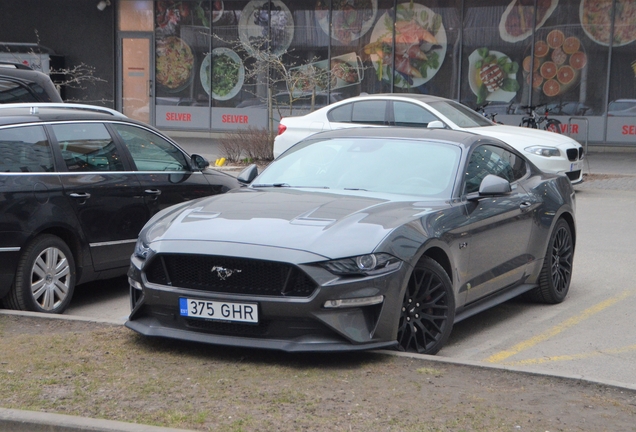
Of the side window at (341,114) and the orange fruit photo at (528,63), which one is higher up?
the orange fruit photo at (528,63)

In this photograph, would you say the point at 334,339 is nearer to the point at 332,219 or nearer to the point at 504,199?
the point at 332,219

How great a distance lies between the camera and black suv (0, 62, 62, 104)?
10.8m

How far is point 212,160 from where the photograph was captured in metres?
20.0

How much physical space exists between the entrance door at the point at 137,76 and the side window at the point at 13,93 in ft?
53.2

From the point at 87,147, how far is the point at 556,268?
4.25m

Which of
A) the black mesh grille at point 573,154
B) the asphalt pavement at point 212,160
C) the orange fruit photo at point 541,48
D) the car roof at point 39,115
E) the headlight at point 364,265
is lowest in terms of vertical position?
the asphalt pavement at point 212,160

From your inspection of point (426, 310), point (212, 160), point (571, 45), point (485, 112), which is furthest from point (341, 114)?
point (426, 310)

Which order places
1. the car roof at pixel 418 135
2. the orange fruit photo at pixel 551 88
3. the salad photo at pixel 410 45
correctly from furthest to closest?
the salad photo at pixel 410 45 → the orange fruit photo at pixel 551 88 → the car roof at pixel 418 135

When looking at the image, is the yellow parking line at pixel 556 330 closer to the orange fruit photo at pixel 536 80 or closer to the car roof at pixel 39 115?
the car roof at pixel 39 115

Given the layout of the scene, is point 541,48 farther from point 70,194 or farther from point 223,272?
point 223,272

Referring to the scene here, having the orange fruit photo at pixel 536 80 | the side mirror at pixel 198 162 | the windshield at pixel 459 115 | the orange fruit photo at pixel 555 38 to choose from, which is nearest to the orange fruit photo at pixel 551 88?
the orange fruit photo at pixel 536 80

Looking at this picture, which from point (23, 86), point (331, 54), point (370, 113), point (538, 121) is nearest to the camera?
point (23, 86)

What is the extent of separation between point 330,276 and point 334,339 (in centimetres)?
39

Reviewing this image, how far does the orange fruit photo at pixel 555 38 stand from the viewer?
2286 cm
